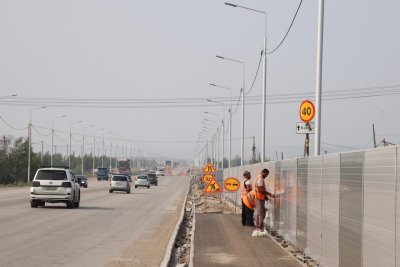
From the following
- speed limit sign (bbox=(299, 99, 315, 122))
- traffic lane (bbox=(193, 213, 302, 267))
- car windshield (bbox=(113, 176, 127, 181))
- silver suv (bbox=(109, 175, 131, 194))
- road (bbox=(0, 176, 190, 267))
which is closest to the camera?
traffic lane (bbox=(193, 213, 302, 267))

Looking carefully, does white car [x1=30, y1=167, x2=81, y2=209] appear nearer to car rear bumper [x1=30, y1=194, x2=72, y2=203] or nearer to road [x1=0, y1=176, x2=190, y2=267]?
car rear bumper [x1=30, y1=194, x2=72, y2=203]

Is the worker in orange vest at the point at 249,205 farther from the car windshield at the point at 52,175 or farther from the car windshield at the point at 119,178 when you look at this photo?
the car windshield at the point at 119,178

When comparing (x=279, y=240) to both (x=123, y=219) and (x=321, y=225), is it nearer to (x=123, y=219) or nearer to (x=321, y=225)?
(x=321, y=225)

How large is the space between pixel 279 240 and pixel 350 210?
395 inches

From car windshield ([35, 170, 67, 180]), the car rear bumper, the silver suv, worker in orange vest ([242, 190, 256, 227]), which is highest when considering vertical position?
car windshield ([35, 170, 67, 180])

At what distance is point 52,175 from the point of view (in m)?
37.8

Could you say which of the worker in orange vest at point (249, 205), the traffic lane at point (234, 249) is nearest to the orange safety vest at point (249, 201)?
the worker in orange vest at point (249, 205)

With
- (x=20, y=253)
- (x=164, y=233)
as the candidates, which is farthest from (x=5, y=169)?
(x=20, y=253)

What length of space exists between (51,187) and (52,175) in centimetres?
70

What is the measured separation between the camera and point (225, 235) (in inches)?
906

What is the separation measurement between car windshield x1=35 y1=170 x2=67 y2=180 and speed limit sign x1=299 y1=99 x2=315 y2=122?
1621cm

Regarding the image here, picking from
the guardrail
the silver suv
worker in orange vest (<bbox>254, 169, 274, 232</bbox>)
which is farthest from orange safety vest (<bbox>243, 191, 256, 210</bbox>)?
the silver suv

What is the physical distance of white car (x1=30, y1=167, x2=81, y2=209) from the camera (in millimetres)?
37312

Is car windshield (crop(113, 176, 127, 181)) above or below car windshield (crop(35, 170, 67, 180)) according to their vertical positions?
below
